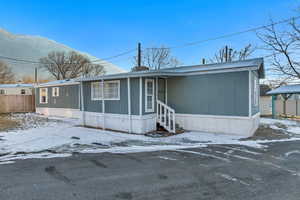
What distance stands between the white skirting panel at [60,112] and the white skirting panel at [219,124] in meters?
8.45

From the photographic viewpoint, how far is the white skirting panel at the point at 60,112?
1364 cm

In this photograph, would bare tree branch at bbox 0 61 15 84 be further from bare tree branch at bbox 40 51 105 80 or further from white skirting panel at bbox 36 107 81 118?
white skirting panel at bbox 36 107 81 118

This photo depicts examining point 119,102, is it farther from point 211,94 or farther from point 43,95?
point 43,95

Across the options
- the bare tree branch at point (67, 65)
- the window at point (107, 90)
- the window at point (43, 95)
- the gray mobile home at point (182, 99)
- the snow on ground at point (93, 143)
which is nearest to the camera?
the snow on ground at point (93, 143)

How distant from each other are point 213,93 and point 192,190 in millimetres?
5854

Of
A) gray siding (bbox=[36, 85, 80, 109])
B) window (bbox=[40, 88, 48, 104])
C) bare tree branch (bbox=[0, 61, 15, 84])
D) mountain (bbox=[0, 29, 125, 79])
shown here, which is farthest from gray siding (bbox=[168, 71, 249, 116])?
mountain (bbox=[0, 29, 125, 79])

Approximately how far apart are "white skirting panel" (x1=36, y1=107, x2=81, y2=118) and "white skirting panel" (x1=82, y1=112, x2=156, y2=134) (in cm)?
442

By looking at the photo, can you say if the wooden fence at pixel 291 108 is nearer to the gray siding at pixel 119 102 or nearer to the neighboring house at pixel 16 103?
the gray siding at pixel 119 102

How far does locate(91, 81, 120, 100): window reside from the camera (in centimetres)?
878

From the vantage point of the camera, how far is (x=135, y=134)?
26.2 ft

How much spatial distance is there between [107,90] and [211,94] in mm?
5093

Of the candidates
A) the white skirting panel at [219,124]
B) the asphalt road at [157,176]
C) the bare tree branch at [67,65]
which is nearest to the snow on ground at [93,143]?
the white skirting panel at [219,124]

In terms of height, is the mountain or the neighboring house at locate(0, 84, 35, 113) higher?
the mountain

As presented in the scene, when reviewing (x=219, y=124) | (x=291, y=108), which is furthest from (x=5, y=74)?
(x=291, y=108)
